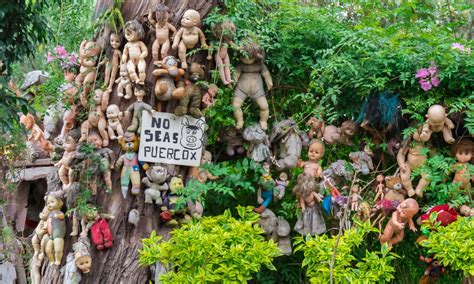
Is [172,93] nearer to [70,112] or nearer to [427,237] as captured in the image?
[70,112]

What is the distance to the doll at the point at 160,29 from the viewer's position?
14.5 ft

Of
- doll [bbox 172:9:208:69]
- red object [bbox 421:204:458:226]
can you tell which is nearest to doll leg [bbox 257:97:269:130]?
doll [bbox 172:9:208:69]

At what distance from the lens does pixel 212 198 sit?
5.28 meters

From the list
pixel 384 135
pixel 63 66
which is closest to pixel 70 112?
pixel 63 66

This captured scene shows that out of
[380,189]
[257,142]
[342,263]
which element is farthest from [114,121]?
[380,189]

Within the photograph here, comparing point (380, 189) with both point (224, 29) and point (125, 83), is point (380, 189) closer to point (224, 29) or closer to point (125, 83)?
point (224, 29)

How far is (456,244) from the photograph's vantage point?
4.06 metres

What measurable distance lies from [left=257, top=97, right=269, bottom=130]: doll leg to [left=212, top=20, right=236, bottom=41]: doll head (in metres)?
0.56

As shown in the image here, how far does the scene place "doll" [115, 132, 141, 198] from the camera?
4.41 m

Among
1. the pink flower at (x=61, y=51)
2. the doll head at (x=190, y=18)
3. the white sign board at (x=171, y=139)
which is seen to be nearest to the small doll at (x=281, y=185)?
the white sign board at (x=171, y=139)

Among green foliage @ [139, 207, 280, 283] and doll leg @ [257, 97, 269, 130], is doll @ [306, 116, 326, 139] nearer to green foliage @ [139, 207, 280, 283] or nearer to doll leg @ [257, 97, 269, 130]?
doll leg @ [257, 97, 269, 130]

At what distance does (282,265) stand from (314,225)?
2.07 feet

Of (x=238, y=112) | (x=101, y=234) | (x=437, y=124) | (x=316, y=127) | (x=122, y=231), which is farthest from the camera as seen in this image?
(x=316, y=127)

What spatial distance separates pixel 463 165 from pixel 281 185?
1.25 m
